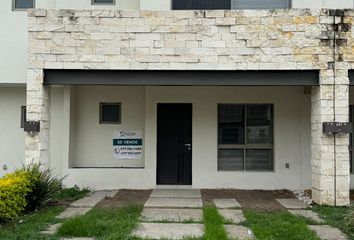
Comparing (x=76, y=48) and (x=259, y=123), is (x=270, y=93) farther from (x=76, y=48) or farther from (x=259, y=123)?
(x=76, y=48)

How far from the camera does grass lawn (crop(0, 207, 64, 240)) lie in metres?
6.71

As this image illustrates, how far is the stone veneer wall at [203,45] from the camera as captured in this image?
952 cm

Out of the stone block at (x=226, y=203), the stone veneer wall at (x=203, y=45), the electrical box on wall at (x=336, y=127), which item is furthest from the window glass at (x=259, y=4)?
the stone block at (x=226, y=203)

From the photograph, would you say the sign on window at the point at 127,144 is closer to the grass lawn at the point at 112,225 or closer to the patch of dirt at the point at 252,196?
the patch of dirt at the point at 252,196

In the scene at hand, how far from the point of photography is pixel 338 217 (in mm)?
8172

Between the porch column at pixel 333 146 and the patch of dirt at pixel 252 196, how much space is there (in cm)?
118

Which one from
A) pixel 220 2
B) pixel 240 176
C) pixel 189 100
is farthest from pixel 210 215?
pixel 220 2

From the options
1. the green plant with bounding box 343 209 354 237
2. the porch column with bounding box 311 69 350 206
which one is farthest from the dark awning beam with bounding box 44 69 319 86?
the green plant with bounding box 343 209 354 237

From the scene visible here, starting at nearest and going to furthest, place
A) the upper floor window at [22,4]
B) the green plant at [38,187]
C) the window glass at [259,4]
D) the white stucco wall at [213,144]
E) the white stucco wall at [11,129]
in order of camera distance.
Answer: the green plant at [38,187] → the window glass at [259,4] → the white stucco wall at [213,144] → the upper floor window at [22,4] → the white stucco wall at [11,129]

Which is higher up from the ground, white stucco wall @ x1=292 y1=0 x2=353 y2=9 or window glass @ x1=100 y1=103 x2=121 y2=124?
white stucco wall @ x1=292 y1=0 x2=353 y2=9

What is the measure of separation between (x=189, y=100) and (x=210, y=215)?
4.68m

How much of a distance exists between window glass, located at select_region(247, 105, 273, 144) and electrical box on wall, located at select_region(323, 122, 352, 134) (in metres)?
3.01

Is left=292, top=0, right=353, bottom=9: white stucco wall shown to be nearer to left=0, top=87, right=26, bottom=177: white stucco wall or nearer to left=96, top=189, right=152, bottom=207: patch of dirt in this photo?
left=96, top=189, right=152, bottom=207: patch of dirt

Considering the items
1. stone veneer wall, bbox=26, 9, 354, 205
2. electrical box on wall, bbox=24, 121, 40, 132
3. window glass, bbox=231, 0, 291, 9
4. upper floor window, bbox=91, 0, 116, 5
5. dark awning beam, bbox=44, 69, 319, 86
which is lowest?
electrical box on wall, bbox=24, 121, 40, 132
